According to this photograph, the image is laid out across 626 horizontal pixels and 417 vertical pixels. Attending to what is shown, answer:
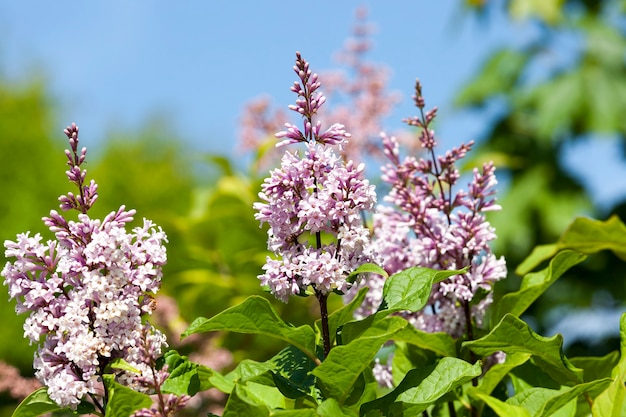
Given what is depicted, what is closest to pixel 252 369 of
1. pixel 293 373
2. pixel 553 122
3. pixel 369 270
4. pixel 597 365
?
pixel 293 373

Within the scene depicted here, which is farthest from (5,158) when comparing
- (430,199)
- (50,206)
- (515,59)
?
(430,199)

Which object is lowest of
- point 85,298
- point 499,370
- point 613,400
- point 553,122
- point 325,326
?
point 613,400

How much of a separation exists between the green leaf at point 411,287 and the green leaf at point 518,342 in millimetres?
138

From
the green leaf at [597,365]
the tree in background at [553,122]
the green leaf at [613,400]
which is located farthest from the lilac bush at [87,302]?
the tree in background at [553,122]

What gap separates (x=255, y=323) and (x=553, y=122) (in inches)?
336

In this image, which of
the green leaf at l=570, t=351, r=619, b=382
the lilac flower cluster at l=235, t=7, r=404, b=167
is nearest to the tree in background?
the lilac flower cluster at l=235, t=7, r=404, b=167

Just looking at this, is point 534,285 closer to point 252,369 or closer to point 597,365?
point 597,365

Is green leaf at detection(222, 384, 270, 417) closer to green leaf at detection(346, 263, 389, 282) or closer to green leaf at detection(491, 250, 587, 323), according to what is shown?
green leaf at detection(346, 263, 389, 282)

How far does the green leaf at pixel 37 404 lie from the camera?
1.57 m

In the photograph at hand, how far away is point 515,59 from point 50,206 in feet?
32.1

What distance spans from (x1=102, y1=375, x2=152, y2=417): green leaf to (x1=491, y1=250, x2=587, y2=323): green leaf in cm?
86

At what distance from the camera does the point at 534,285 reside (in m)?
1.87

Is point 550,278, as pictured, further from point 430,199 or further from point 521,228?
point 521,228

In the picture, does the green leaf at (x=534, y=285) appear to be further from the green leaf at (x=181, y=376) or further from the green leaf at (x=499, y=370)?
the green leaf at (x=181, y=376)
